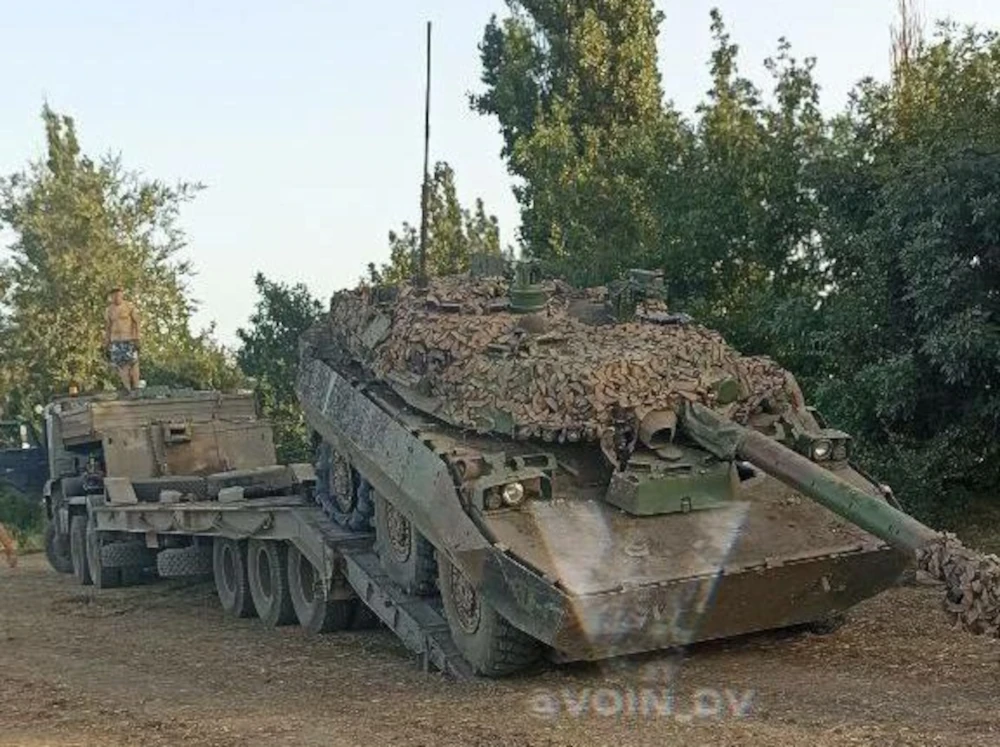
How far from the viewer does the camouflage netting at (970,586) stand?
739cm

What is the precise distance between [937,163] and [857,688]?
23.7ft

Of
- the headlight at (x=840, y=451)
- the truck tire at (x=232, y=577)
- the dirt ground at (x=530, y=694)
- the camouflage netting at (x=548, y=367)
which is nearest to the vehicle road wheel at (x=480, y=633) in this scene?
the dirt ground at (x=530, y=694)

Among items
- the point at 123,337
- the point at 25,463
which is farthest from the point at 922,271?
the point at 25,463

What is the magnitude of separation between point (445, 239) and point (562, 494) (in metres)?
24.3

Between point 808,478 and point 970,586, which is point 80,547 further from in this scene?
point 970,586

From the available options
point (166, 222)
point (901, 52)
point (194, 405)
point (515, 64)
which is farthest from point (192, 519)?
point (166, 222)

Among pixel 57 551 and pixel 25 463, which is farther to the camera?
pixel 25 463

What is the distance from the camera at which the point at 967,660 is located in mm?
9070

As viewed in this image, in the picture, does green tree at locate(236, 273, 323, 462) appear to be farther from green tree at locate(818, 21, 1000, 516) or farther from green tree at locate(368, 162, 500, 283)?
green tree at locate(818, 21, 1000, 516)

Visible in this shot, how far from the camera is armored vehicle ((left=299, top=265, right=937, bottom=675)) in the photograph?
28.6ft

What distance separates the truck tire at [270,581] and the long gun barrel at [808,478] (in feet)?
15.3

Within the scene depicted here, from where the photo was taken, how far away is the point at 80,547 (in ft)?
54.6

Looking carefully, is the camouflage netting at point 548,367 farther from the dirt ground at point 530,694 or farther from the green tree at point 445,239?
the green tree at point 445,239

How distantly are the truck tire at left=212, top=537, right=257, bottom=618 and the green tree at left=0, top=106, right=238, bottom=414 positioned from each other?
57.7ft
